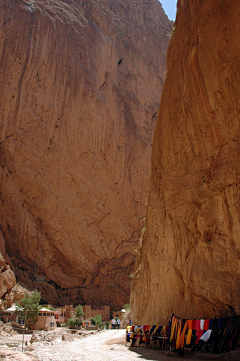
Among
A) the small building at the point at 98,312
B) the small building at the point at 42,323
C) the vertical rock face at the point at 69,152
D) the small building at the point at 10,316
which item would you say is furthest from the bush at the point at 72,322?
the vertical rock face at the point at 69,152

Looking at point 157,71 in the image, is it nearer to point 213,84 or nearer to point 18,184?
point 18,184

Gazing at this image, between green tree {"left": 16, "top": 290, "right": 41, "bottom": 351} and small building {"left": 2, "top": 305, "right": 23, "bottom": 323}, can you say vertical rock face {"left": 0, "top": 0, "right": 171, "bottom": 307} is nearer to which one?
small building {"left": 2, "top": 305, "right": 23, "bottom": 323}

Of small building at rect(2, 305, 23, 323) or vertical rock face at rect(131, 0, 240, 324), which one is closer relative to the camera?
vertical rock face at rect(131, 0, 240, 324)

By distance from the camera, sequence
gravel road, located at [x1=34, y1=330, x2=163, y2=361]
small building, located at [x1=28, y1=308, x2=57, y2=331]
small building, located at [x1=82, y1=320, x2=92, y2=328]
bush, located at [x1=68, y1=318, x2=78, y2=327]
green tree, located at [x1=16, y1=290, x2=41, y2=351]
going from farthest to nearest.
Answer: small building, located at [x1=82, y1=320, x2=92, y2=328]
bush, located at [x1=68, y1=318, x2=78, y2=327]
small building, located at [x1=28, y1=308, x2=57, y2=331]
green tree, located at [x1=16, y1=290, x2=41, y2=351]
gravel road, located at [x1=34, y1=330, x2=163, y2=361]

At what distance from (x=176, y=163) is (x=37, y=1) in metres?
38.8

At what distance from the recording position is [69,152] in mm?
42094

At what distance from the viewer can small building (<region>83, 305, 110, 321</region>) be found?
39.2m

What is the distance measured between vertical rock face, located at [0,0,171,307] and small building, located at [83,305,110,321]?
75.8 inches

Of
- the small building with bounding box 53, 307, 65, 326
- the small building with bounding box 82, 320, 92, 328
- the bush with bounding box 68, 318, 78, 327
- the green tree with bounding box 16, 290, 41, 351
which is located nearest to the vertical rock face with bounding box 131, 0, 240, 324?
the green tree with bounding box 16, 290, 41, 351

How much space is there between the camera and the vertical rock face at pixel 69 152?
1529 inches

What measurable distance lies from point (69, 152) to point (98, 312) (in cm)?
1988

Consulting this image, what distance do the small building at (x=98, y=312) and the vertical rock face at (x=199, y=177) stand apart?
81.9ft

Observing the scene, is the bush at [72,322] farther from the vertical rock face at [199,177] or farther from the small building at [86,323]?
the vertical rock face at [199,177]

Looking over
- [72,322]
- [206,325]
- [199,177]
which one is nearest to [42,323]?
[72,322]
